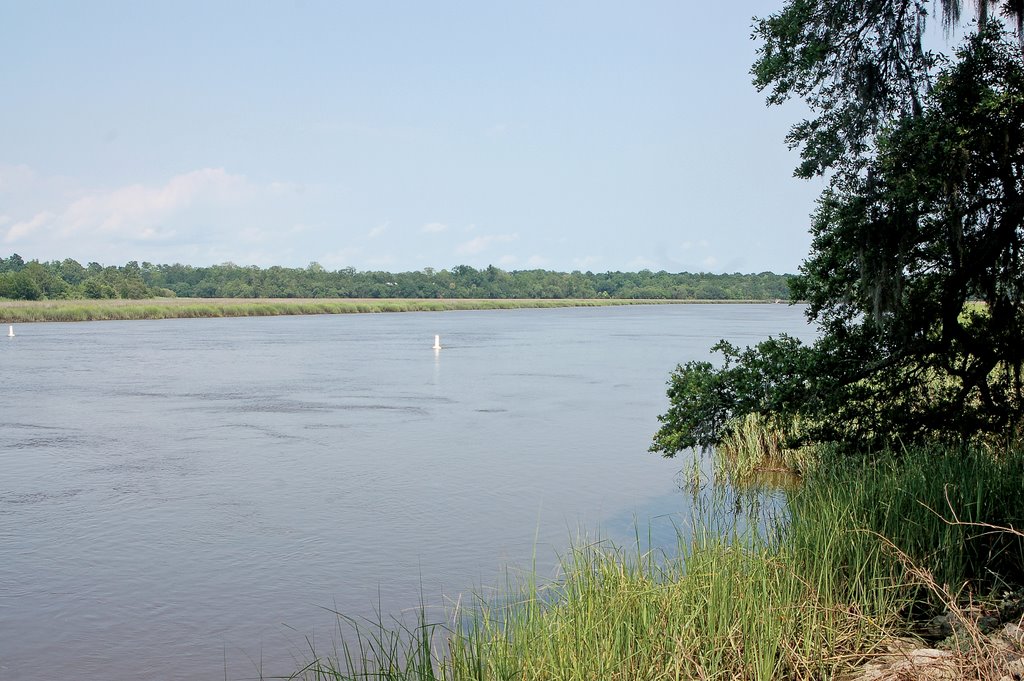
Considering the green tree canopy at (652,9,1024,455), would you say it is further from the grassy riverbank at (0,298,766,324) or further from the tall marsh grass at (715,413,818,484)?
the grassy riverbank at (0,298,766,324)

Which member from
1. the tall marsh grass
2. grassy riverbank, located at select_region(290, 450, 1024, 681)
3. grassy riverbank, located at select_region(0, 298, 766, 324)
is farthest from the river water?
grassy riverbank, located at select_region(0, 298, 766, 324)

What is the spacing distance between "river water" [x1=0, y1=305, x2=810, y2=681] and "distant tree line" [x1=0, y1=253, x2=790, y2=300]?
8090 cm

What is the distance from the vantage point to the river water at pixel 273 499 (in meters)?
8.88

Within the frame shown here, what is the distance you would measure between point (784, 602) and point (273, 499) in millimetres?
9708

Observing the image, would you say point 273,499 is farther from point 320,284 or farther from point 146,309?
point 320,284

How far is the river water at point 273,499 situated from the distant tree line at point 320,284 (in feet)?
265

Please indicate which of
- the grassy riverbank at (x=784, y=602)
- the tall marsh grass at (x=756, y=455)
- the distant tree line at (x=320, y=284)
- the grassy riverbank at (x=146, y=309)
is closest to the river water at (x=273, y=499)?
the tall marsh grass at (x=756, y=455)

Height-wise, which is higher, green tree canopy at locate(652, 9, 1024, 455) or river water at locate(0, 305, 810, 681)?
green tree canopy at locate(652, 9, 1024, 455)

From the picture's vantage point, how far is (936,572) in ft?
22.5

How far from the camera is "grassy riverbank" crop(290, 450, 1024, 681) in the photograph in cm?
546

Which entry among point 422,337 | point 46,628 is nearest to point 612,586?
point 46,628

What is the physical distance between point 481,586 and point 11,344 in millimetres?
46094

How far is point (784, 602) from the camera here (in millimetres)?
6195

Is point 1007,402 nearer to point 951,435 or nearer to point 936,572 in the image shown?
point 951,435
